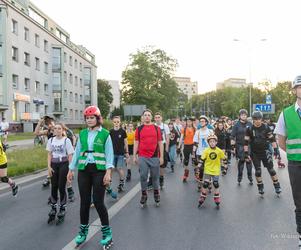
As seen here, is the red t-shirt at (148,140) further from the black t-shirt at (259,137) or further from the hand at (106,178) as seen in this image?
the hand at (106,178)

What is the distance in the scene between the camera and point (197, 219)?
6.21m

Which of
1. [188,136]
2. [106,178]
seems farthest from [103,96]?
[106,178]

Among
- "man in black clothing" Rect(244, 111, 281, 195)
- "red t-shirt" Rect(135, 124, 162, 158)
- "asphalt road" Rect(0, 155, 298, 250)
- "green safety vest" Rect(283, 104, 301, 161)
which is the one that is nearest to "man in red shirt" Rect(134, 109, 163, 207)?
"red t-shirt" Rect(135, 124, 162, 158)

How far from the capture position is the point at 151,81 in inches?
2721

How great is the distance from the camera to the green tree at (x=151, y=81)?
67.6m

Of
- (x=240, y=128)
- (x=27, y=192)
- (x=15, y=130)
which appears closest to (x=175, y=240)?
(x=27, y=192)

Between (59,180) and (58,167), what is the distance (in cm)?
21

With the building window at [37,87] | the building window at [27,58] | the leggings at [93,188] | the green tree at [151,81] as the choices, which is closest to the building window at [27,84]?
the building window at [27,58]

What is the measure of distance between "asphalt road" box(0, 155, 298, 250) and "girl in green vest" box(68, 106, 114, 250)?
0.31 metres

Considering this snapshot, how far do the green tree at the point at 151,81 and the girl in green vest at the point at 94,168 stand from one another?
61.8 meters

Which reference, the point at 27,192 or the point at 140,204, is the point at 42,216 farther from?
the point at 27,192

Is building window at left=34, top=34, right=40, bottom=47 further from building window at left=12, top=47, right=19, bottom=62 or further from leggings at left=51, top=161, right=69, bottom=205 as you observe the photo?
leggings at left=51, top=161, right=69, bottom=205

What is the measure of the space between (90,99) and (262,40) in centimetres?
3880

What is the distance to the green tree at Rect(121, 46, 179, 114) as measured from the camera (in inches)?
2660
